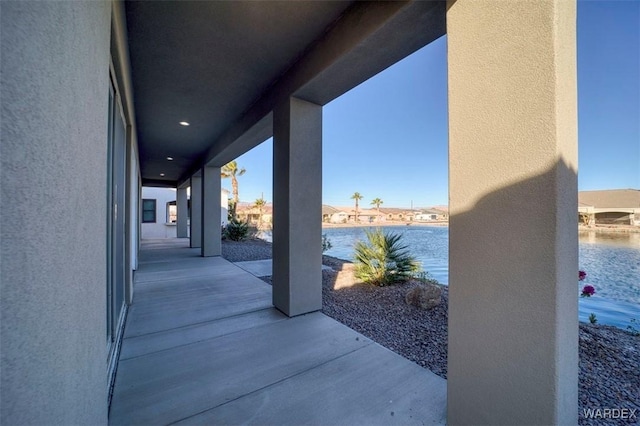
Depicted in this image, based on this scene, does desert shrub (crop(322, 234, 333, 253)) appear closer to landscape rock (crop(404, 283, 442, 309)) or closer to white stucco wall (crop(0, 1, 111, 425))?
landscape rock (crop(404, 283, 442, 309))

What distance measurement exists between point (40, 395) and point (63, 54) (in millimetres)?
1009

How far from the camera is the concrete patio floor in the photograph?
1.78m

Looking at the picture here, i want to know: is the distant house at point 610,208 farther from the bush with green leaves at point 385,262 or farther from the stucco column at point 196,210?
the stucco column at point 196,210

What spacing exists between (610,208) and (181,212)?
50.1 ft

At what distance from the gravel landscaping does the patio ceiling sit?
2999 millimetres

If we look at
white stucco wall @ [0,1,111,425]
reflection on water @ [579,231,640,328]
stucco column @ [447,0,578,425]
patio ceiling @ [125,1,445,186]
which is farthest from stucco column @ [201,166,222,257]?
reflection on water @ [579,231,640,328]

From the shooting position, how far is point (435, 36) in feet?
7.26

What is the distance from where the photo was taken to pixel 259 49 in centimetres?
288

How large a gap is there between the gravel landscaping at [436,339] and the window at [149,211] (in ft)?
47.9

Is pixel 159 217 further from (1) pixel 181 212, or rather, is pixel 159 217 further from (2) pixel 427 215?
(2) pixel 427 215

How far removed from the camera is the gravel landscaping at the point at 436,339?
183 centimetres

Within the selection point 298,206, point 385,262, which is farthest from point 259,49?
point 385,262

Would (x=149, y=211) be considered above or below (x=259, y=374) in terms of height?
above

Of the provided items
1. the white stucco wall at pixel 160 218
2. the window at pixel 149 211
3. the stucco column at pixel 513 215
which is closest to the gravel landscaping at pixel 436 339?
the stucco column at pixel 513 215
